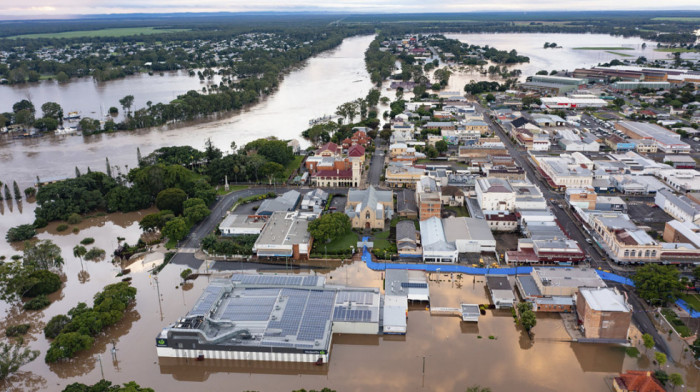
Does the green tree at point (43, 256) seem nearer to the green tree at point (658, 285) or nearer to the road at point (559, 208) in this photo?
the road at point (559, 208)

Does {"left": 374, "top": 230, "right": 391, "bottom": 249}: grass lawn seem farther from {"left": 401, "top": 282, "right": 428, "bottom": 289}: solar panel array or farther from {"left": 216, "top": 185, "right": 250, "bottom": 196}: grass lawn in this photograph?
{"left": 216, "top": 185, "right": 250, "bottom": 196}: grass lawn

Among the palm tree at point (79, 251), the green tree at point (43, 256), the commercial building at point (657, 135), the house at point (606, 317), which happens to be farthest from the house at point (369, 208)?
the commercial building at point (657, 135)

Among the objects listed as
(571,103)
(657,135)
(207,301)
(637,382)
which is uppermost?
(571,103)

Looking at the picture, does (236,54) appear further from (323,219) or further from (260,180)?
(323,219)

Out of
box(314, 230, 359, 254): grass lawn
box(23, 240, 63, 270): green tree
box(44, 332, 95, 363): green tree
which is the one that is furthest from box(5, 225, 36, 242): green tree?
box(314, 230, 359, 254): grass lawn

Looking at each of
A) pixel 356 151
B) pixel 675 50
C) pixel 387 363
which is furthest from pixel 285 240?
pixel 675 50

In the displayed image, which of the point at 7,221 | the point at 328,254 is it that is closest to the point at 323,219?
the point at 328,254

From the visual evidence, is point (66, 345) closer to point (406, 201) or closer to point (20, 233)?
point (20, 233)

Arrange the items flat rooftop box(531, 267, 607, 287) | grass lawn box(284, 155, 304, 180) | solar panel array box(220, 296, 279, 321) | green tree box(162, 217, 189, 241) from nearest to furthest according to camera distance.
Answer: solar panel array box(220, 296, 279, 321), flat rooftop box(531, 267, 607, 287), green tree box(162, 217, 189, 241), grass lawn box(284, 155, 304, 180)
